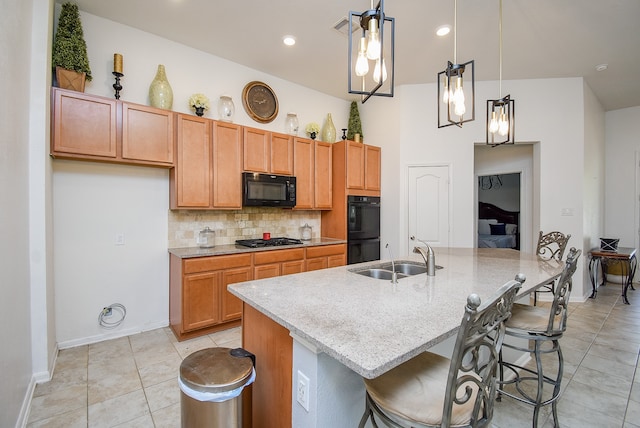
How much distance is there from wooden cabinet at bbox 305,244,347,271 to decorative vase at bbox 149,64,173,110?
7.61 ft

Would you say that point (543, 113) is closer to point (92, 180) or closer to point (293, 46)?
point (293, 46)

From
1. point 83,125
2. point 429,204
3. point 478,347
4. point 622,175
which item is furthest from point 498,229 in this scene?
point 83,125

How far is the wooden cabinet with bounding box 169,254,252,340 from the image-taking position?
2912 millimetres

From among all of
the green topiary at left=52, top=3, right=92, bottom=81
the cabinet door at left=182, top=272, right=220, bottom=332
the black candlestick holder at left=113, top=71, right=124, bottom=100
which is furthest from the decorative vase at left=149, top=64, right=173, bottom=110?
the cabinet door at left=182, top=272, right=220, bottom=332

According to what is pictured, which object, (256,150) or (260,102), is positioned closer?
(256,150)

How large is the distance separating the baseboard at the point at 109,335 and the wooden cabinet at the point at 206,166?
1321 millimetres

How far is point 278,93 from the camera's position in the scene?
4301 millimetres

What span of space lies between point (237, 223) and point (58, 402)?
2288 mm

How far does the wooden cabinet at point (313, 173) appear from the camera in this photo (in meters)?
4.09

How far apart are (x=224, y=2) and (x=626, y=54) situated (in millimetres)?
4798

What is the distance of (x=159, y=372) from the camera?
93.4 inches

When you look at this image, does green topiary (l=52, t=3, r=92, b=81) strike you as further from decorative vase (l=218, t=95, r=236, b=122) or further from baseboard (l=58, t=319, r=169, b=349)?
baseboard (l=58, t=319, r=169, b=349)

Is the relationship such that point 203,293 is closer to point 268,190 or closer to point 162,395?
point 162,395

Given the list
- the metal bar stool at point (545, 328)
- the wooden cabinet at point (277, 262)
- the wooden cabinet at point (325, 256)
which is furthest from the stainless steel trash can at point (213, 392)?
the wooden cabinet at point (325, 256)
